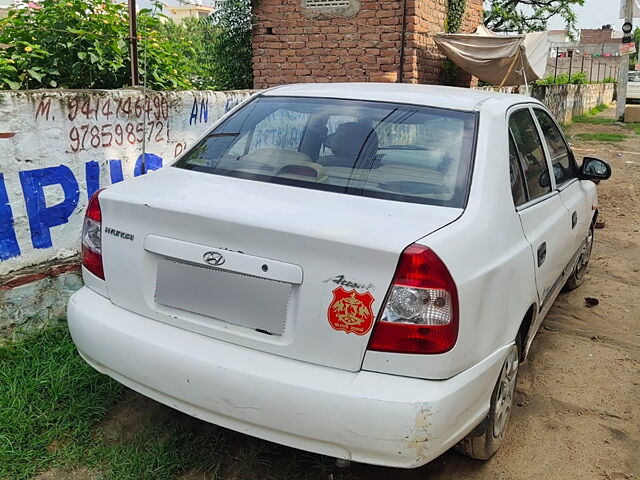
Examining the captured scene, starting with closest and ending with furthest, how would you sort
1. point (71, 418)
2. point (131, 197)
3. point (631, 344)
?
point (131, 197), point (71, 418), point (631, 344)

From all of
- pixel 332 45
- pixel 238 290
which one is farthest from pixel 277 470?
pixel 332 45

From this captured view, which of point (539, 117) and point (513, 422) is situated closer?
point (513, 422)

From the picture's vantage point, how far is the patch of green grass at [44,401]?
2531 mm

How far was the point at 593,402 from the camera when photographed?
316 cm

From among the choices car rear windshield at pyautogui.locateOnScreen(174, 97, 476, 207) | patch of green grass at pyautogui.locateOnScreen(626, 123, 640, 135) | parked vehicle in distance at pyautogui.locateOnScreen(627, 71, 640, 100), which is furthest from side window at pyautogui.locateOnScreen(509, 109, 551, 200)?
parked vehicle in distance at pyautogui.locateOnScreen(627, 71, 640, 100)

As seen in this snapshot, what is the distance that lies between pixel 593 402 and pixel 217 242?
227cm

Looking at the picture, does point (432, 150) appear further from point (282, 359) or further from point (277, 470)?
point (277, 470)

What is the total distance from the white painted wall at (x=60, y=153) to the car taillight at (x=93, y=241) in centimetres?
104

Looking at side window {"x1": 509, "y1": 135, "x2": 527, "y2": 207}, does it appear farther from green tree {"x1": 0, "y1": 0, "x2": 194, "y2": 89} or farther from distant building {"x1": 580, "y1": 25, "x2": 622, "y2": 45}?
distant building {"x1": 580, "y1": 25, "x2": 622, "y2": 45}

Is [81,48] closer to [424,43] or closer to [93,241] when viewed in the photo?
[93,241]

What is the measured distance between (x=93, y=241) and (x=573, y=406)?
2.52m

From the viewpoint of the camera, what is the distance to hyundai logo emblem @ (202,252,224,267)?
2.09 meters

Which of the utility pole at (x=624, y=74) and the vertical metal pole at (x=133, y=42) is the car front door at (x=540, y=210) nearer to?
the vertical metal pole at (x=133, y=42)

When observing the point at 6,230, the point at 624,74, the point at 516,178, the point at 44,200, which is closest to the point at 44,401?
the point at 6,230
